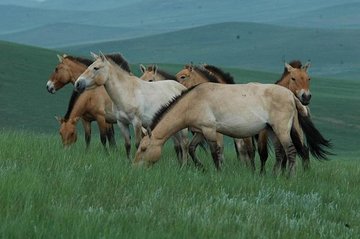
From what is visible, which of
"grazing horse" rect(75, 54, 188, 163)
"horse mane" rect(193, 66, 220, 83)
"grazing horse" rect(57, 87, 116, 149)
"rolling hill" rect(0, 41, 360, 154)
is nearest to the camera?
"grazing horse" rect(75, 54, 188, 163)

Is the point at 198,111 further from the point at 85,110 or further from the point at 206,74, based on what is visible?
the point at 85,110

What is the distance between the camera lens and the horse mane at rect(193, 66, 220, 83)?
15250 mm

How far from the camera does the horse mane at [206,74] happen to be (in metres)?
15.2

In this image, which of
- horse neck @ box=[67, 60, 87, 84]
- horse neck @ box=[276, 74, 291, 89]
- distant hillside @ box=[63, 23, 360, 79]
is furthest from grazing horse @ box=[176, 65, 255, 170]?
distant hillside @ box=[63, 23, 360, 79]

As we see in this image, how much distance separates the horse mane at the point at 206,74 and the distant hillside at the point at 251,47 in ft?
239

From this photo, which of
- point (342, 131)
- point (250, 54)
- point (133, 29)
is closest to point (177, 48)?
point (250, 54)

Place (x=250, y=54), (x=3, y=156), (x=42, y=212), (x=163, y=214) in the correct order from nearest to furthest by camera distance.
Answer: (x=42, y=212) < (x=163, y=214) < (x=3, y=156) < (x=250, y=54)

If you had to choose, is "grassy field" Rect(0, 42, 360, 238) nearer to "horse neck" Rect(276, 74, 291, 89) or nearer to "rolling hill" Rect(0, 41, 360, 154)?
"horse neck" Rect(276, 74, 291, 89)

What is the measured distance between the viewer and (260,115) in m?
11.8

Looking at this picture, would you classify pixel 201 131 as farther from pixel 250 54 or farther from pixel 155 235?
pixel 250 54

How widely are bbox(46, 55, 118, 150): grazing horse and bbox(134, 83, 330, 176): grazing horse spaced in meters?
3.87

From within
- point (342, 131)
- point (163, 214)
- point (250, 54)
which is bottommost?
point (250, 54)

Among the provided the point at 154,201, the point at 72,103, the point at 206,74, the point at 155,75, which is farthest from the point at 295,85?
the point at 154,201

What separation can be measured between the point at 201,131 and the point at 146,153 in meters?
1.00
